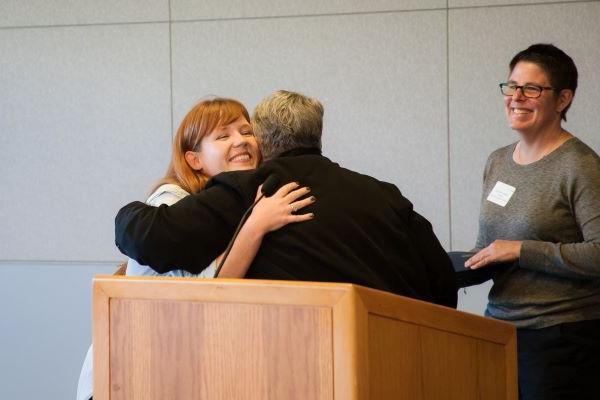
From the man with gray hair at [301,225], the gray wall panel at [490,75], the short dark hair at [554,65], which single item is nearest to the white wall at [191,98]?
the gray wall panel at [490,75]

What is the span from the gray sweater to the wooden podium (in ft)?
2.58

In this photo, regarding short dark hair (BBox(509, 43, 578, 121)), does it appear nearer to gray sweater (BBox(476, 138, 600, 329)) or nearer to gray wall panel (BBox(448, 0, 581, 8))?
gray sweater (BBox(476, 138, 600, 329))

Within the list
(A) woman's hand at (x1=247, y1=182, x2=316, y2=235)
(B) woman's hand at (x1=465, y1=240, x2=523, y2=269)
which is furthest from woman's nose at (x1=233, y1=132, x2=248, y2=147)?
(B) woman's hand at (x1=465, y1=240, x2=523, y2=269)

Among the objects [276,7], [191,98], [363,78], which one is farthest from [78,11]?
[363,78]

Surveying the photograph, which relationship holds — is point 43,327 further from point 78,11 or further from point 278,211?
point 278,211

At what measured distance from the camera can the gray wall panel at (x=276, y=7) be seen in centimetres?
454

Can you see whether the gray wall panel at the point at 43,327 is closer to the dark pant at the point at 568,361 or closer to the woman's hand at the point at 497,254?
the woman's hand at the point at 497,254

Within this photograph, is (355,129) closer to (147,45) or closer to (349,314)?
(147,45)

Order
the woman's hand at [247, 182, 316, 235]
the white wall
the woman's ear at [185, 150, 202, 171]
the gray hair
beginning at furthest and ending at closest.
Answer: the white wall
the woman's ear at [185, 150, 202, 171]
the gray hair
the woman's hand at [247, 182, 316, 235]

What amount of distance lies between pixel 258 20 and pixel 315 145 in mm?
2467

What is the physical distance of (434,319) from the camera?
6.56 feet

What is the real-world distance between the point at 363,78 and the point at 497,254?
1988 mm

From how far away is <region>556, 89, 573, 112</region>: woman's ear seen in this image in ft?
9.34

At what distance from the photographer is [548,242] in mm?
2725
